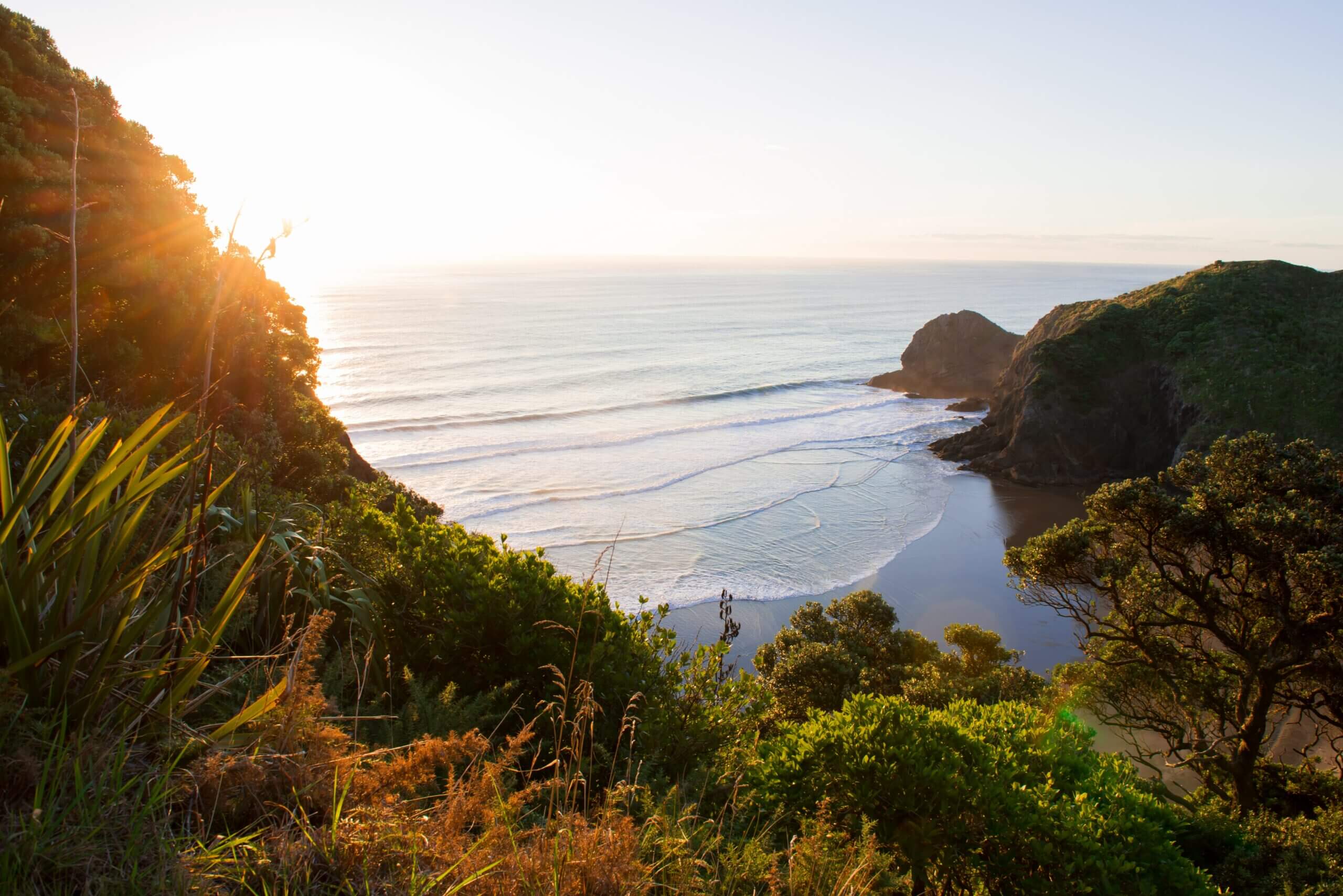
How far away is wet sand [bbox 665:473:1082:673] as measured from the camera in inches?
642

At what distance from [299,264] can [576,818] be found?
19828cm

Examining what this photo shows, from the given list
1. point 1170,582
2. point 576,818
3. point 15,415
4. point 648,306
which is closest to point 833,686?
point 1170,582

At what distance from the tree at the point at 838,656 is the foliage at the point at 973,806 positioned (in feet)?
15.2

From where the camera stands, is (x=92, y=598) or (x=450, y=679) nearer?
(x=92, y=598)

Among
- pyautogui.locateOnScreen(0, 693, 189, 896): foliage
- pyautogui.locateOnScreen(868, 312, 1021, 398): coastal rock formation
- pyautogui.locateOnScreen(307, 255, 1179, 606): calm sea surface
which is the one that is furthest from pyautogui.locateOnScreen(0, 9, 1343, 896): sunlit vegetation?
pyautogui.locateOnScreen(868, 312, 1021, 398): coastal rock formation

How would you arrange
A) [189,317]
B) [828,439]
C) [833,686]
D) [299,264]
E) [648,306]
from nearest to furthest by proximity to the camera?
[189,317], [833,686], [828,439], [648,306], [299,264]

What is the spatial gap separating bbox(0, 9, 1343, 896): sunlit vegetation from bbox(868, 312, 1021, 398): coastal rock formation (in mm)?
37255

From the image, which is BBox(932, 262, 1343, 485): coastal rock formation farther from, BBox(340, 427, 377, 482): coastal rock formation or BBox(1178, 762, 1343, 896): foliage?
BBox(340, 427, 377, 482): coastal rock formation

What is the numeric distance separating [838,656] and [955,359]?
41.4 metres

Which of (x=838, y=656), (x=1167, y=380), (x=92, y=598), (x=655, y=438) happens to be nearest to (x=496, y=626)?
(x=92, y=598)

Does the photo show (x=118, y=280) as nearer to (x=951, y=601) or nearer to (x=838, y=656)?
(x=838, y=656)

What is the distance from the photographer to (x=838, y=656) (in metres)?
11.0

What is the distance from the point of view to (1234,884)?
6098 millimetres

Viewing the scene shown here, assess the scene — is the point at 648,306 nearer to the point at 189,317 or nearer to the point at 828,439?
the point at 828,439
